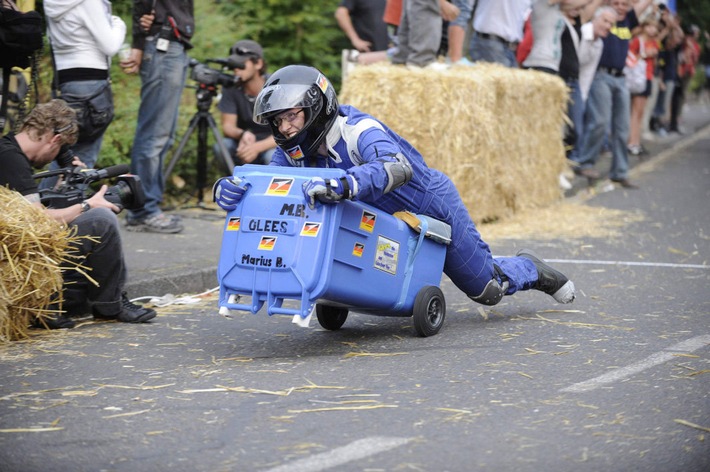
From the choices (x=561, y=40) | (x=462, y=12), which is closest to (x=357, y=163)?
(x=462, y=12)

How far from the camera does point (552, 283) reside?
7715 millimetres

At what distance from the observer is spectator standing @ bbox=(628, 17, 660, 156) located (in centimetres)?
1930

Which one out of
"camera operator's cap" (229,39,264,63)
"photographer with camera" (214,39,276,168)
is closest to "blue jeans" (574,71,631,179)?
"photographer with camera" (214,39,276,168)

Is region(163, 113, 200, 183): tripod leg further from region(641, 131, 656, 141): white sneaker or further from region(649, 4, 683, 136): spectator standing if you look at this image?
region(641, 131, 656, 141): white sneaker

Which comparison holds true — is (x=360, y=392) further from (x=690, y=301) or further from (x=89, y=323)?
(x=690, y=301)

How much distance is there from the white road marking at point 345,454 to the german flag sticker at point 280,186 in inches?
73.4

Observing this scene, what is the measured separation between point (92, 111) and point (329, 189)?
138 inches

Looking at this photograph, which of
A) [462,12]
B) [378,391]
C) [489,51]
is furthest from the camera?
[489,51]

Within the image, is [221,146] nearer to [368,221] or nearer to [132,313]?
[132,313]

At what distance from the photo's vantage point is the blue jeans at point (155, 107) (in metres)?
10.1

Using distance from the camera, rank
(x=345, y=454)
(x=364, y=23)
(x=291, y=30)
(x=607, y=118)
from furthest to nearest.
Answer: (x=291, y=30) < (x=607, y=118) < (x=364, y=23) < (x=345, y=454)

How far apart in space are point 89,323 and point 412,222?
2.16m

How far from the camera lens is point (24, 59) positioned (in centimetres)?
803

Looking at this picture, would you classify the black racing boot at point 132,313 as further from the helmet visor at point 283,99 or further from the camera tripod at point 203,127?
the camera tripod at point 203,127
